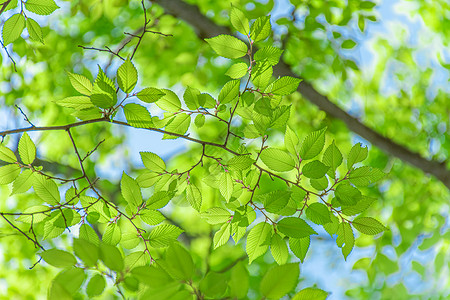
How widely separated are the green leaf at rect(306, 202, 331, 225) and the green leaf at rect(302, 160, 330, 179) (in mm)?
71

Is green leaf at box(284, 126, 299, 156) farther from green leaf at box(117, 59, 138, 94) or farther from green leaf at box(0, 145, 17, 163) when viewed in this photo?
green leaf at box(0, 145, 17, 163)

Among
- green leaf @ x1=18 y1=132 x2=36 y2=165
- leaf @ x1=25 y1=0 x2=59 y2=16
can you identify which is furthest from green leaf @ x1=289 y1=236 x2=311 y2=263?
leaf @ x1=25 y1=0 x2=59 y2=16

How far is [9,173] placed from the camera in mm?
974

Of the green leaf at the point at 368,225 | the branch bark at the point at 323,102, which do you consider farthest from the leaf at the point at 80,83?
the branch bark at the point at 323,102

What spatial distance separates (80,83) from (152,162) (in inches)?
10.4

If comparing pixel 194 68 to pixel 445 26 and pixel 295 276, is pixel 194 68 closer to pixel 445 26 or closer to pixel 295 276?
pixel 445 26

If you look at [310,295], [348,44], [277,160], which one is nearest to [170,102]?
[277,160]

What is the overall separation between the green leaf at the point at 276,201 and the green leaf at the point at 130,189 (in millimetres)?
321

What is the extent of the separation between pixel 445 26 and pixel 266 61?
2268 millimetres

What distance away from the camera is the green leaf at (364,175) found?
912 mm

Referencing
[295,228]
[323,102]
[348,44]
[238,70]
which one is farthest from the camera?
[323,102]

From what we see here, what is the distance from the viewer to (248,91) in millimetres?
965

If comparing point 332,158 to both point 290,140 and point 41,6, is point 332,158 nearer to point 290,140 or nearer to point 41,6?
point 290,140

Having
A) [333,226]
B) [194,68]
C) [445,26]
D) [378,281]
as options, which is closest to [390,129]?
[445,26]
